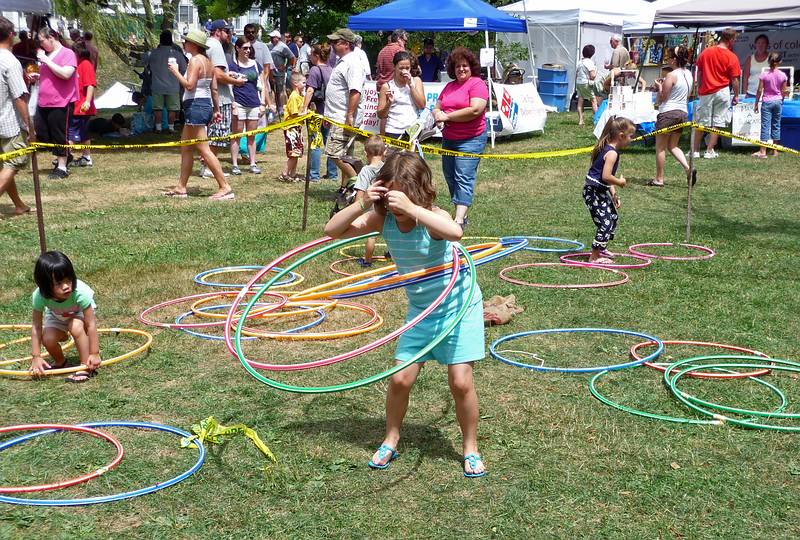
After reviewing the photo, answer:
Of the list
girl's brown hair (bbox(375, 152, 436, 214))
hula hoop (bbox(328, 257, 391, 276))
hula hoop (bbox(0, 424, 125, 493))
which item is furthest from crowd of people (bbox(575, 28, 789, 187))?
hula hoop (bbox(0, 424, 125, 493))

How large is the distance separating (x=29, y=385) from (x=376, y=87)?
7601 millimetres

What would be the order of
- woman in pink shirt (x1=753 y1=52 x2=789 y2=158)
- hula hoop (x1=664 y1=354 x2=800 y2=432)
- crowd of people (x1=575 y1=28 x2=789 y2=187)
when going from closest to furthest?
1. hula hoop (x1=664 y1=354 x2=800 y2=432)
2. crowd of people (x1=575 y1=28 x2=789 y2=187)
3. woman in pink shirt (x1=753 y1=52 x2=789 y2=158)

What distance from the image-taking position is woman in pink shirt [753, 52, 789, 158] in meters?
16.7

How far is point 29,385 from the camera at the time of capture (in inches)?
227

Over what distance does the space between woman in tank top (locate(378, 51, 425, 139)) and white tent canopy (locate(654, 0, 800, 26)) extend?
9.10 m

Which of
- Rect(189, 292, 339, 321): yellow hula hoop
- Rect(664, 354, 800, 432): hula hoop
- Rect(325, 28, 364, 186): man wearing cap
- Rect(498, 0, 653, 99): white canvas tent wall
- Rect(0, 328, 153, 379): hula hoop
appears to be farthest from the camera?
Rect(498, 0, 653, 99): white canvas tent wall

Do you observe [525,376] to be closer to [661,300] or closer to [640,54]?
[661,300]

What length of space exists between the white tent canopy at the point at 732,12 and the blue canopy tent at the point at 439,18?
10.4 feet

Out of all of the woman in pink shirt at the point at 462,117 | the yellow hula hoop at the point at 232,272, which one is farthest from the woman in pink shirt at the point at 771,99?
the yellow hula hoop at the point at 232,272

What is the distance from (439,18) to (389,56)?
529 centimetres

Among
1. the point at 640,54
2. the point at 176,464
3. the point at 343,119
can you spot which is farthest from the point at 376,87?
the point at 640,54

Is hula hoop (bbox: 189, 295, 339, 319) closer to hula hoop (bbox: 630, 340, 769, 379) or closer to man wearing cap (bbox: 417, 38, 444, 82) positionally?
hula hoop (bbox: 630, 340, 769, 379)

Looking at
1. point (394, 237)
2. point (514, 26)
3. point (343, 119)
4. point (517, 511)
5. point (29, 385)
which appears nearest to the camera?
point (517, 511)

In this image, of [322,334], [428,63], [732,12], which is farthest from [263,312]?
[732,12]
